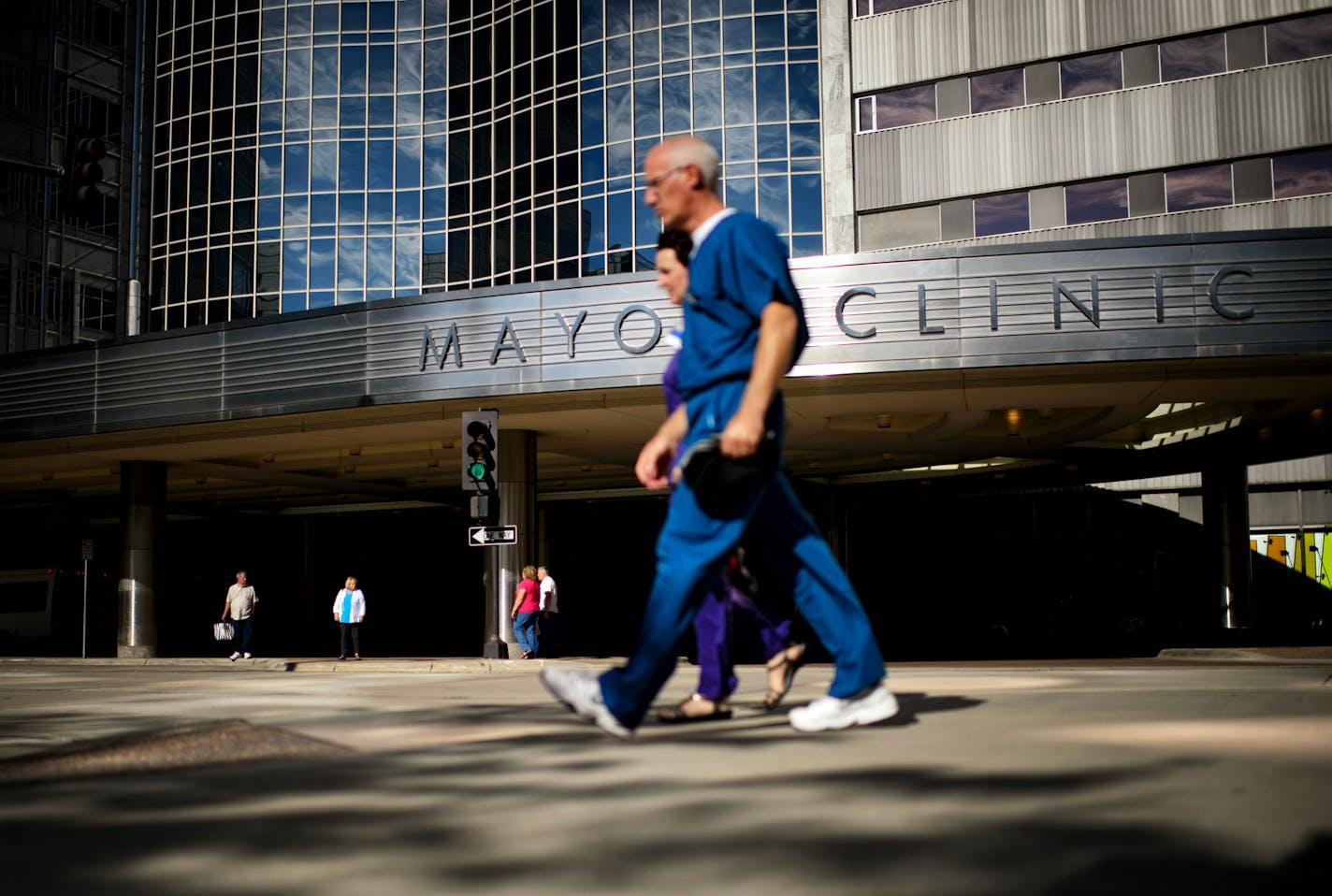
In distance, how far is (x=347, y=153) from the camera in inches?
1715

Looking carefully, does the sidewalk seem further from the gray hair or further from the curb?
the gray hair

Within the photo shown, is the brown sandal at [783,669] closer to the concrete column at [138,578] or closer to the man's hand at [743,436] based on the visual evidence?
the man's hand at [743,436]

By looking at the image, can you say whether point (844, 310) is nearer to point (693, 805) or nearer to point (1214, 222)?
point (693, 805)

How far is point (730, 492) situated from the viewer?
402cm

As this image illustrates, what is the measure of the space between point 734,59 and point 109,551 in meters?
29.0

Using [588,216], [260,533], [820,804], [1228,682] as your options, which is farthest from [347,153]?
[820,804]

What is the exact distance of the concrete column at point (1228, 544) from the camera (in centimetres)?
2942

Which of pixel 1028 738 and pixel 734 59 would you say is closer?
pixel 1028 738

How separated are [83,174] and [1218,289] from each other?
14.8m

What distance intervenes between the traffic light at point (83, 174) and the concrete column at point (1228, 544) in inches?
932

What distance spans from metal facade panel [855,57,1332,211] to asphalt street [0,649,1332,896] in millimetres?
32286

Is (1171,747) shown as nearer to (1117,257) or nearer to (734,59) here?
(1117,257)

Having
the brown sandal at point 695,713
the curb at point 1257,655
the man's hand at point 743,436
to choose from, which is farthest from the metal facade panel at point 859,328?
the man's hand at point 743,436

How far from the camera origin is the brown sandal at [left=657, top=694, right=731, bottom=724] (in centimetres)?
471
